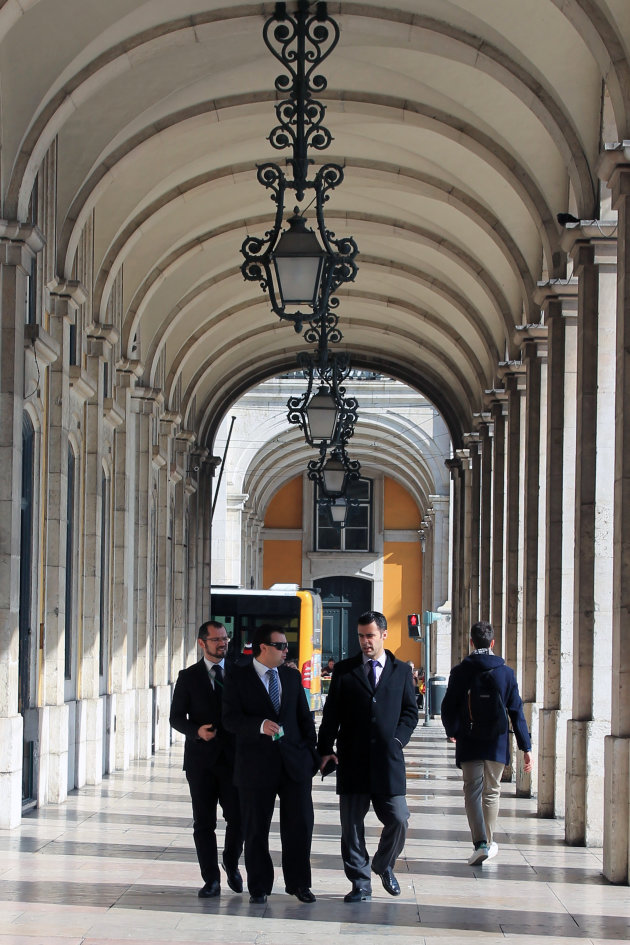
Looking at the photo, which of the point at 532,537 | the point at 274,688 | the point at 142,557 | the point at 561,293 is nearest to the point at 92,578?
the point at 142,557

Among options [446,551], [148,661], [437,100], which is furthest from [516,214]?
[446,551]

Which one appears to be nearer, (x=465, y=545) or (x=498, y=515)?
(x=498, y=515)

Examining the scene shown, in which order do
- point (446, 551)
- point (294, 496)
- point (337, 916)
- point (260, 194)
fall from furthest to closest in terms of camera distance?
point (294, 496)
point (446, 551)
point (260, 194)
point (337, 916)

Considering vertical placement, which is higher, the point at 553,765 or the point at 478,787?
the point at 478,787

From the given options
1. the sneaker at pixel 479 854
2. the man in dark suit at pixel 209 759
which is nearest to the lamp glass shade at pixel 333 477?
the sneaker at pixel 479 854

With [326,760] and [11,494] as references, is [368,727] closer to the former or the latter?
[326,760]

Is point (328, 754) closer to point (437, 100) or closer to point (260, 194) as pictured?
point (437, 100)

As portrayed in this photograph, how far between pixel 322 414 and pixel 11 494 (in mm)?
5959

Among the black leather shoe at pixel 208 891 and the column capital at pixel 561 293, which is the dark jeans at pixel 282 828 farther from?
the column capital at pixel 561 293

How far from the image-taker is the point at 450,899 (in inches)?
336

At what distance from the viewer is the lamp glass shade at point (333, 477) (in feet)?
71.3

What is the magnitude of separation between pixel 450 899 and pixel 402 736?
Answer: 1.09m

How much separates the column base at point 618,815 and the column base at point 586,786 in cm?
147

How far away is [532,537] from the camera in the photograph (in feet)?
51.5
